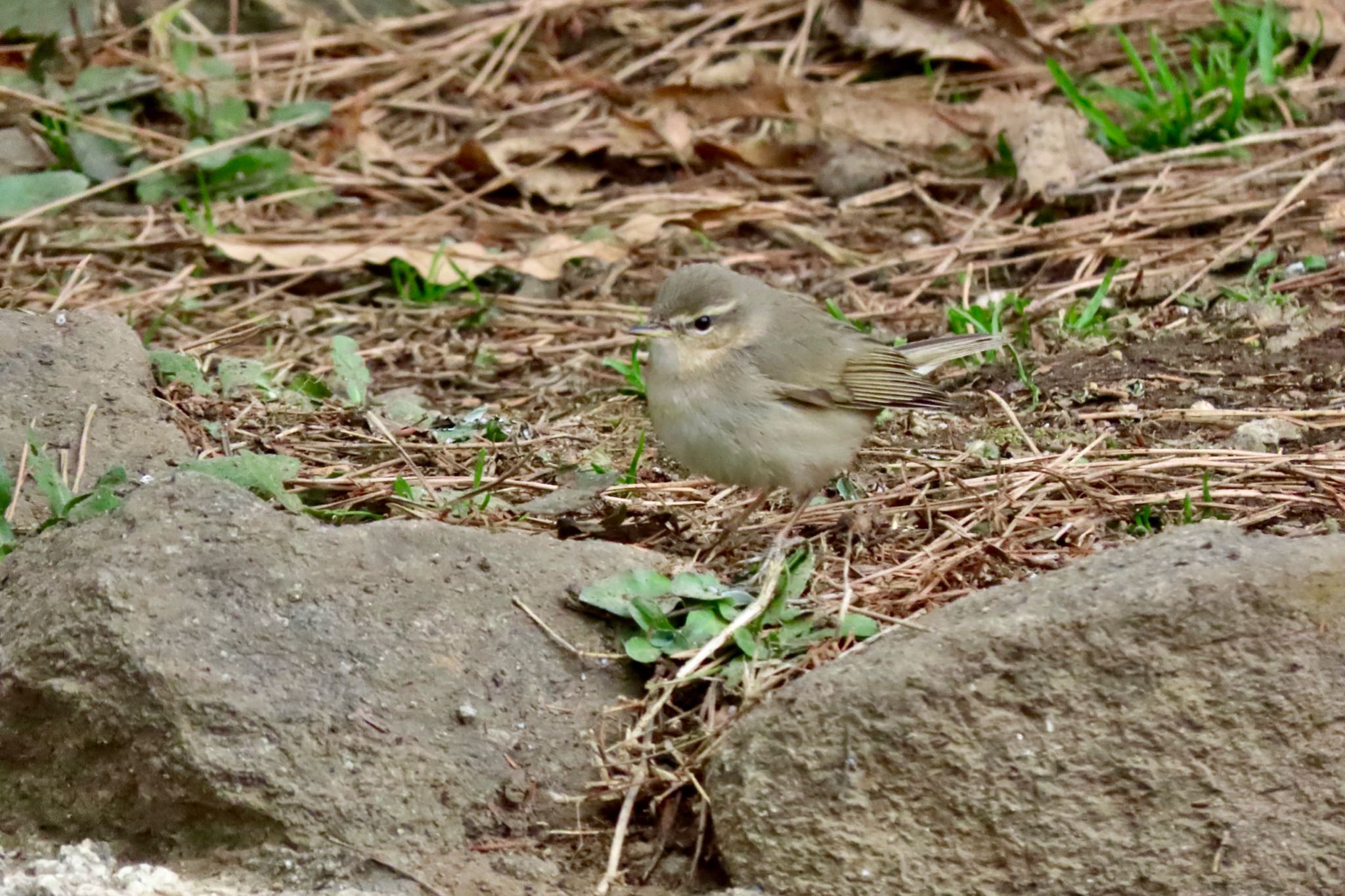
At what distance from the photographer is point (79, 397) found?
4723 millimetres

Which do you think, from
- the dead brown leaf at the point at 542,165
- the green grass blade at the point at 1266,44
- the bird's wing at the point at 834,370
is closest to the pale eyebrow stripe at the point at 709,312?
the bird's wing at the point at 834,370

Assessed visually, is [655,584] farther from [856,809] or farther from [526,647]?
[856,809]

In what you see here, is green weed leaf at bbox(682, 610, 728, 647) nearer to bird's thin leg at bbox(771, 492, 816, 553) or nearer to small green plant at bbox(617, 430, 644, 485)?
bird's thin leg at bbox(771, 492, 816, 553)

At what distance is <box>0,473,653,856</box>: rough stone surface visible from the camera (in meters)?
3.43

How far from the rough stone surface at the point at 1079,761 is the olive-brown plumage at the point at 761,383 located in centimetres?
131

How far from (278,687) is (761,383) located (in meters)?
1.90

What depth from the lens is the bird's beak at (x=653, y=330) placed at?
4949 millimetres

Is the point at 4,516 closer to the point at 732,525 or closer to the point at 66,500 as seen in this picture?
the point at 66,500

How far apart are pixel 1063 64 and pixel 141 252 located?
501 centimetres

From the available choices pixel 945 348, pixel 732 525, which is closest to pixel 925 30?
pixel 945 348

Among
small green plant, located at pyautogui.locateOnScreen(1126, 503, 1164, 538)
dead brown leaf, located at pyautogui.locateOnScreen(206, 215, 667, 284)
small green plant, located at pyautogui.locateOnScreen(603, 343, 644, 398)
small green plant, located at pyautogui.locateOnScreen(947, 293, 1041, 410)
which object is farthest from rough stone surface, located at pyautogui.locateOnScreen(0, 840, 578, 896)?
dead brown leaf, located at pyautogui.locateOnScreen(206, 215, 667, 284)

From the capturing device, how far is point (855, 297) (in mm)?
6871

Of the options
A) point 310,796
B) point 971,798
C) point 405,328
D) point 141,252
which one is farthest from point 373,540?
point 141,252

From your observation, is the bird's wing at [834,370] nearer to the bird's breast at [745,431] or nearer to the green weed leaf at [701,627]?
the bird's breast at [745,431]
